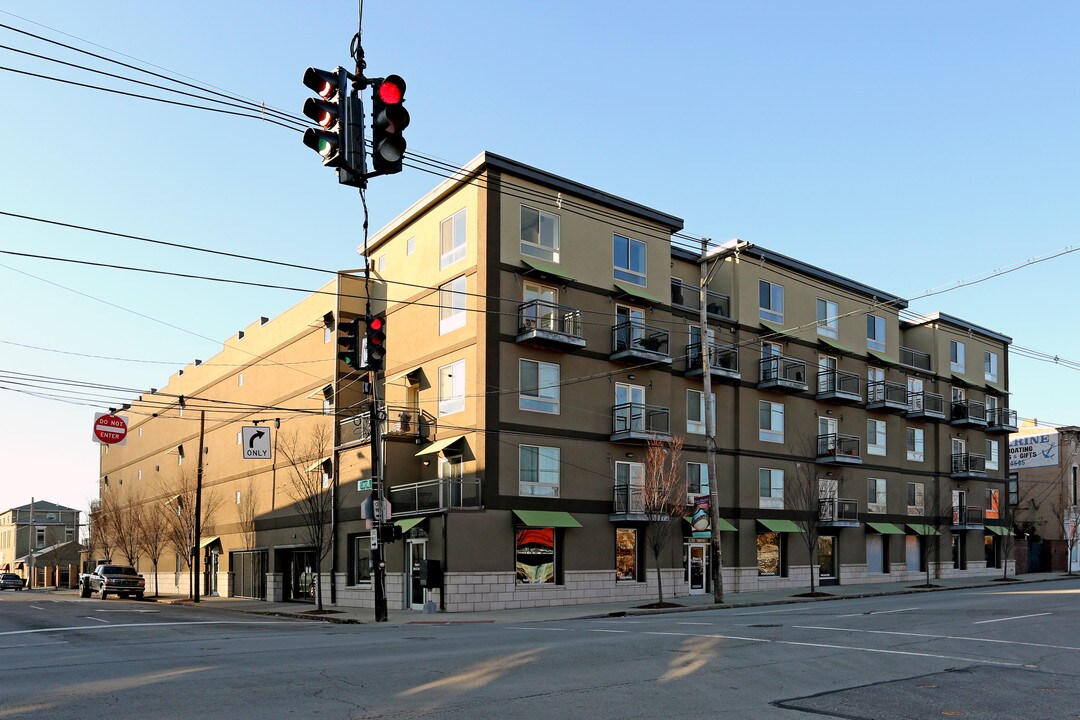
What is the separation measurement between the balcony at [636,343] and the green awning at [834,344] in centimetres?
1150

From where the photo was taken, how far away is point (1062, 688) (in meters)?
11.7

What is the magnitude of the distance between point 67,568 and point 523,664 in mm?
99438

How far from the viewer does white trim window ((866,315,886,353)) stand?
47.4 m

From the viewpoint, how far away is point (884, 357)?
1876 inches

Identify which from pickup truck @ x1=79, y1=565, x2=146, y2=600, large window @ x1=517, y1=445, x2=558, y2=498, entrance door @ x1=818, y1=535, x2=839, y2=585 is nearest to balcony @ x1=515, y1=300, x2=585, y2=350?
large window @ x1=517, y1=445, x2=558, y2=498

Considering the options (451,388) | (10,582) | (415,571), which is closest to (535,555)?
(415,571)

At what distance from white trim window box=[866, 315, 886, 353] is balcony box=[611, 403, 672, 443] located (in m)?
17.6

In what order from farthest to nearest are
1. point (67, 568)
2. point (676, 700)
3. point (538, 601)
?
point (67, 568)
point (538, 601)
point (676, 700)

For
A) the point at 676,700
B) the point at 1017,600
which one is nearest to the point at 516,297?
the point at 1017,600

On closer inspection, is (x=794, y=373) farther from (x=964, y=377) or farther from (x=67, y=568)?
(x=67, y=568)

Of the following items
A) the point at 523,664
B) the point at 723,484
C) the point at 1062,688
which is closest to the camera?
the point at 1062,688

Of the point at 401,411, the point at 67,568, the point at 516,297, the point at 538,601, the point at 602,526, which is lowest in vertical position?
the point at 67,568

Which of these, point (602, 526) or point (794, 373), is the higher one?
point (794, 373)

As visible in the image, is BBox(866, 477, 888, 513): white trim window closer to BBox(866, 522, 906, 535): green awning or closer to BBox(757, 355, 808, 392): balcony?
BBox(866, 522, 906, 535): green awning
